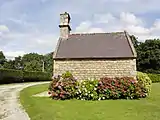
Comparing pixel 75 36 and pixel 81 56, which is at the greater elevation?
pixel 75 36

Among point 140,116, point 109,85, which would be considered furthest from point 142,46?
point 140,116

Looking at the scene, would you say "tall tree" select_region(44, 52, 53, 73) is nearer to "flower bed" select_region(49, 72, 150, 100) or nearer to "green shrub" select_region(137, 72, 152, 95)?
"green shrub" select_region(137, 72, 152, 95)

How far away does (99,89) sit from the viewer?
15.4m

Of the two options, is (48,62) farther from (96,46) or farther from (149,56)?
(96,46)

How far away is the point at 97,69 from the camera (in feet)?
66.4

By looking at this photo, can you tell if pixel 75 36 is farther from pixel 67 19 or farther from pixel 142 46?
pixel 142 46

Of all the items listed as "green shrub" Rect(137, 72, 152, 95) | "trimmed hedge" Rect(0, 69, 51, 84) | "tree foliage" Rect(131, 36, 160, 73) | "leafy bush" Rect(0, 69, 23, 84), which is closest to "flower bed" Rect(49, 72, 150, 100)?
"green shrub" Rect(137, 72, 152, 95)

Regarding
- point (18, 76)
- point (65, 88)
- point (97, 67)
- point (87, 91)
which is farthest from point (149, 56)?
point (65, 88)

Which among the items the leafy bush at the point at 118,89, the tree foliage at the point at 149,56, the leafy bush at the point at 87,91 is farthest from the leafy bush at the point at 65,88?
the tree foliage at the point at 149,56

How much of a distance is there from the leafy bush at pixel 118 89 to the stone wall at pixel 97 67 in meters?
Result: 3.85

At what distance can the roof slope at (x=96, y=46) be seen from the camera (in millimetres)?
20062

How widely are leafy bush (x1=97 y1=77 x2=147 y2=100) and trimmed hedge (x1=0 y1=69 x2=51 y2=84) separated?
78.5 ft

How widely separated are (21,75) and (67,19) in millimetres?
23170

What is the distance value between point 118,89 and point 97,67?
16.8 feet
